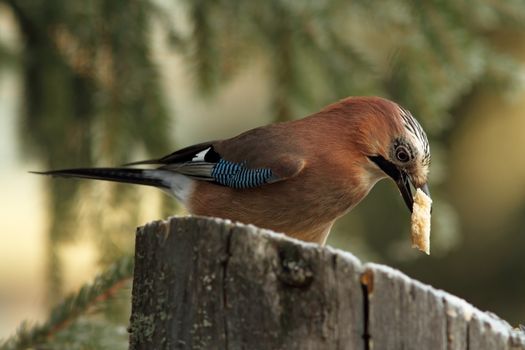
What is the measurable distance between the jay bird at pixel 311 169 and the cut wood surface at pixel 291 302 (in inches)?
61.5

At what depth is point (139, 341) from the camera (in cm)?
248

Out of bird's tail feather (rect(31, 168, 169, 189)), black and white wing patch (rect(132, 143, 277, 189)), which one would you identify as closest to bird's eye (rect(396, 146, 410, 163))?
black and white wing patch (rect(132, 143, 277, 189))

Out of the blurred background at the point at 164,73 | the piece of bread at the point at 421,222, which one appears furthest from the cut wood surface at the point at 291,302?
the blurred background at the point at 164,73

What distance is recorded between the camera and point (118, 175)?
4.17 m

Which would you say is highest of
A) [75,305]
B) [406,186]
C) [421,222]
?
[406,186]

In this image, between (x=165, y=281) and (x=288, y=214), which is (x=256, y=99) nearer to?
(x=288, y=214)

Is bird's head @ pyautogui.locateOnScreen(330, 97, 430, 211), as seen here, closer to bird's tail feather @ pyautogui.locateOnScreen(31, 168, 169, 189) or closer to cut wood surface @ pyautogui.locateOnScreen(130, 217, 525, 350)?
bird's tail feather @ pyautogui.locateOnScreen(31, 168, 169, 189)

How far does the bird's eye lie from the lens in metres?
3.88

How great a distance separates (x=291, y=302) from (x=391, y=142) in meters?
1.81

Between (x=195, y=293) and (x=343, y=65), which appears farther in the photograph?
(x=343, y=65)

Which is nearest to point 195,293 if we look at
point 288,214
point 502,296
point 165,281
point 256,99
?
point 165,281

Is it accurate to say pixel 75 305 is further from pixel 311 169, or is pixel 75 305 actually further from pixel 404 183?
pixel 404 183

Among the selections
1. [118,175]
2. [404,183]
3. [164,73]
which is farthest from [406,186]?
[164,73]

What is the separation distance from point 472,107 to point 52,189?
435 centimetres
